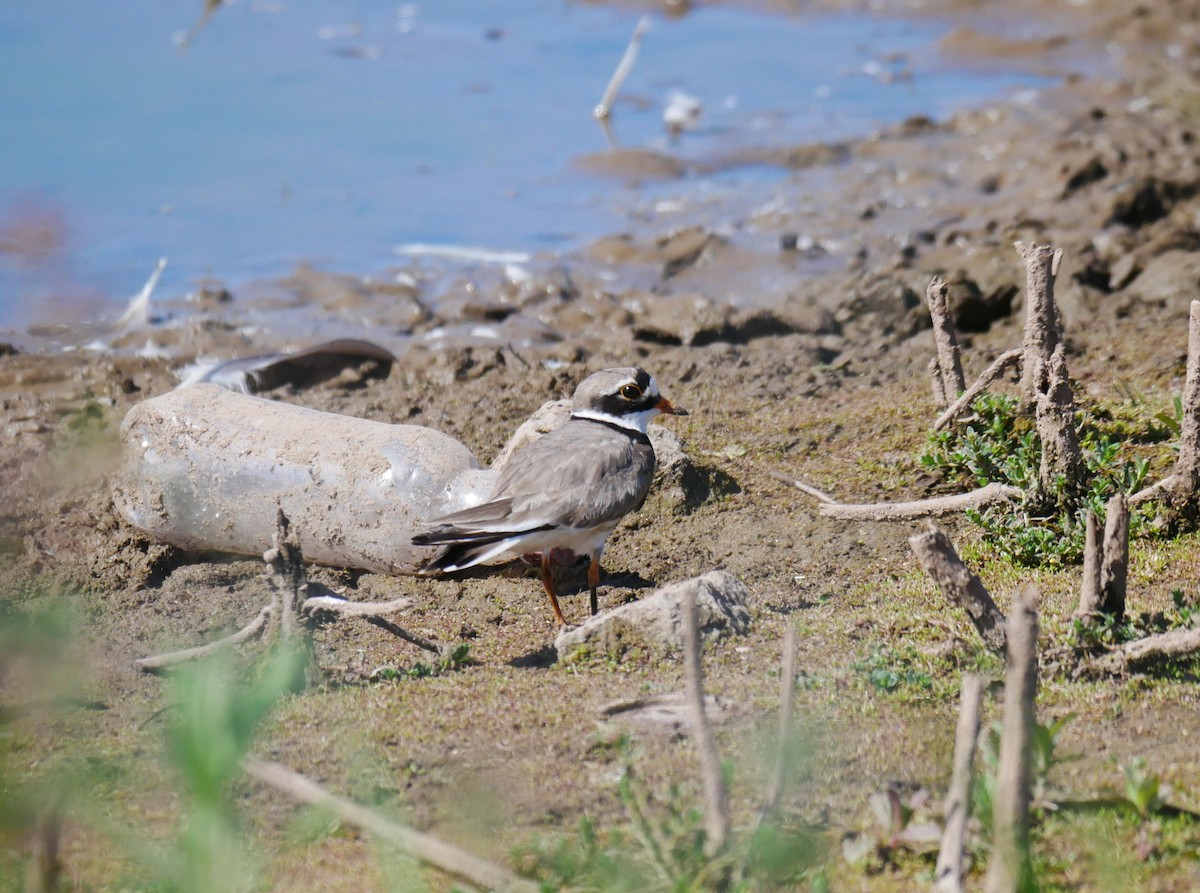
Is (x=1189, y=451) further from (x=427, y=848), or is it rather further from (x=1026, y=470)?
(x=427, y=848)

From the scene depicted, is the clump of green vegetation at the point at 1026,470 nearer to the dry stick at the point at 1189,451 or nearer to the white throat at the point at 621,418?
the dry stick at the point at 1189,451

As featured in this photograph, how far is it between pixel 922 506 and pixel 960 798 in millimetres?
2369

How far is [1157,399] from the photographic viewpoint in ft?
21.1

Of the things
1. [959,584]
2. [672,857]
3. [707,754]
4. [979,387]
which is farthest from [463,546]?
[707,754]

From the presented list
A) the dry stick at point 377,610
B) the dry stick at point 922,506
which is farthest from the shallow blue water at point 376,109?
the dry stick at point 922,506

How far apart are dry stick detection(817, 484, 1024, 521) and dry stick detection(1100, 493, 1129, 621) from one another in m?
1.04

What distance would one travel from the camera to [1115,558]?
420cm

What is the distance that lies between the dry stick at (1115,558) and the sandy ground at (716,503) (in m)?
0.20

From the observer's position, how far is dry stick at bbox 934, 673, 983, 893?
2.97 m

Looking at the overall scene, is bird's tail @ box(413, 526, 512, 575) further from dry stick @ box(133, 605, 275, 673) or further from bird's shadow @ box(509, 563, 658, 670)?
dry stick @ box(133, 605, 275, 673)

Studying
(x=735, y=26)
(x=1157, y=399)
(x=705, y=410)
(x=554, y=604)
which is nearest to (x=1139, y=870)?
(x=554, y=604)

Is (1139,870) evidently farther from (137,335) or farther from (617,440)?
(137,335)

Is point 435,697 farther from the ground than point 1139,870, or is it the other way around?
point 1139,870

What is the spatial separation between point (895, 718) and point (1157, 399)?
121 inches
